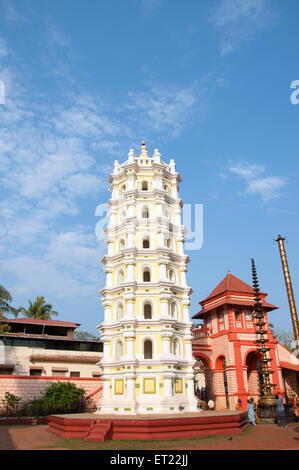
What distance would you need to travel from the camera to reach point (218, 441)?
1412cm

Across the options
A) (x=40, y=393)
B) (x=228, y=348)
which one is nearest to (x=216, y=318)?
(x=228, y=348)

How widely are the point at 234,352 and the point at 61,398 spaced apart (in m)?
13.1

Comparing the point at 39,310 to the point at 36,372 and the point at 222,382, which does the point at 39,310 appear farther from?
the point at 222,382

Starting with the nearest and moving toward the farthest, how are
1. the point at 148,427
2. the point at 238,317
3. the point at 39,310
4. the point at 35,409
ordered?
1. the point at 148,427
2. the point at 35,409
3. the point at 238,317
4. the point at 39,310

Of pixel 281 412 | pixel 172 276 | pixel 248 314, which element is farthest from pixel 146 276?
pixel 248 314

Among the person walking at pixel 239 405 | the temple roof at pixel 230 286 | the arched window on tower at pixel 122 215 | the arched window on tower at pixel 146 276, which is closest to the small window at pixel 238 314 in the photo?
the temple roof at pixel 230 286

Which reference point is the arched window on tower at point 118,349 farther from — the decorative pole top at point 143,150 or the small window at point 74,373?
the decorative pole top at point 143,150

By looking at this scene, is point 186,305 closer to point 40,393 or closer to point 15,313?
point 40,393

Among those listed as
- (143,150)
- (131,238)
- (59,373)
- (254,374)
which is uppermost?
(143,150)

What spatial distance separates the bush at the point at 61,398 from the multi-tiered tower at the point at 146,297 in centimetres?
337

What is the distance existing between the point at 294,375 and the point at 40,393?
71.0 feet

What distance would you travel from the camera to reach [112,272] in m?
24.2

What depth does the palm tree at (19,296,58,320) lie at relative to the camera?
4675cm

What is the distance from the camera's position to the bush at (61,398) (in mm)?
23109
